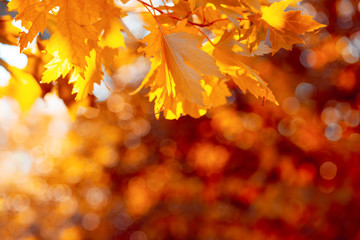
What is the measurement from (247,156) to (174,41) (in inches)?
190

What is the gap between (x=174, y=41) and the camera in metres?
0.76

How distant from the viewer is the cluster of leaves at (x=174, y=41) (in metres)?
0.75

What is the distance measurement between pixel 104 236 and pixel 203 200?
256cm

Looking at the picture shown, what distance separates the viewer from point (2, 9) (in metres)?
1.11

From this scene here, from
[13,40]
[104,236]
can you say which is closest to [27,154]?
[104,236]

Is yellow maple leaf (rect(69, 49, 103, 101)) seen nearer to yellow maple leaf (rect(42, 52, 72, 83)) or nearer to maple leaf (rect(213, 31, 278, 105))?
yellow maple leaf (rect(42, 52, 72, 83))

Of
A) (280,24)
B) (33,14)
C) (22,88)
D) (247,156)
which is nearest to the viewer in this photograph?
(33,14)

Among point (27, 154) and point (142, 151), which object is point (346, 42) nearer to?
point (142, 151)

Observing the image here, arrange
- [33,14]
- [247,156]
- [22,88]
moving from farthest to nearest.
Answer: [247,156] → [22,88] → [33,14]

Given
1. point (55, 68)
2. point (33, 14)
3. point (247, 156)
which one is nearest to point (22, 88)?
point (55, 68)

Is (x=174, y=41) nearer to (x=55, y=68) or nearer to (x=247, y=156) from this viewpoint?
(x=55, y=68)

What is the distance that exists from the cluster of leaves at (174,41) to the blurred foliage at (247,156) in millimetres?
3876

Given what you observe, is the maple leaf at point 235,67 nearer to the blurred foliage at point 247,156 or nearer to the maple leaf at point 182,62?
the maple leaf at point 182,62

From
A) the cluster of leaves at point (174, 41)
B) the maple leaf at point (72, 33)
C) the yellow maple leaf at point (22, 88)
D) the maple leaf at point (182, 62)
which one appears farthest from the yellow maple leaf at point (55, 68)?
the yellow maple leaf at point (22, 88)
